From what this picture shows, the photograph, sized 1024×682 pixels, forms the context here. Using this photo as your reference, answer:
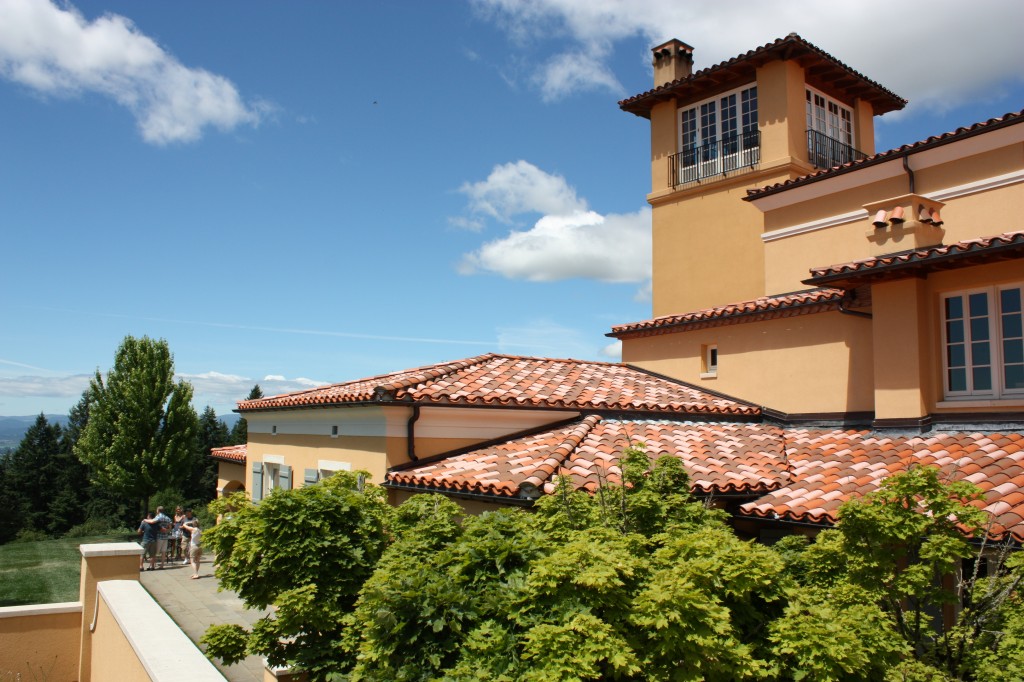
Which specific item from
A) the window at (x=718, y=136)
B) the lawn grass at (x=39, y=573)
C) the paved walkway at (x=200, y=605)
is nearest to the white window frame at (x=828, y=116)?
the window at (x=718, y=136)

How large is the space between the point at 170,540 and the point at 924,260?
66.4ft

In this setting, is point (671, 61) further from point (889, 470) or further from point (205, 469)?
point (205, 469)

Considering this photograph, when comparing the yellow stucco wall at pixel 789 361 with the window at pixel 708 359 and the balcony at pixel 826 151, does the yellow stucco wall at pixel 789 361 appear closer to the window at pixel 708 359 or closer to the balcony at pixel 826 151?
the window at pixel 708 359

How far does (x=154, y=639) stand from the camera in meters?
7.23

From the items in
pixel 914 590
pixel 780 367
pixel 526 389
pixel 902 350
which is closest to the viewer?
pixel 914 590

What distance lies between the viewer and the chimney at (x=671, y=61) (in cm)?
2066

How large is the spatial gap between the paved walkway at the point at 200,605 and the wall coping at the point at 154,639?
2419mm

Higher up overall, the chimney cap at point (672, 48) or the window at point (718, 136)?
the chimney cap at point (672, 48)

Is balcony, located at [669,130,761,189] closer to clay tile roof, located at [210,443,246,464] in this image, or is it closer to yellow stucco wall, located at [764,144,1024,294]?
yellow stucco wall, located at [764,144,1024,294]

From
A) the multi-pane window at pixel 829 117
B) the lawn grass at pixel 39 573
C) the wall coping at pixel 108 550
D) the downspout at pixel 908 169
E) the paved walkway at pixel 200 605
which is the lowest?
the lawn grass at pixel 39 573

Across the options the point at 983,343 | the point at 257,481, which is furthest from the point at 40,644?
the point at 983,343

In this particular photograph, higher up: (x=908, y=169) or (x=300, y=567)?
A: (x=908, y=169)

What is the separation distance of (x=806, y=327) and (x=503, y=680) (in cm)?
1084

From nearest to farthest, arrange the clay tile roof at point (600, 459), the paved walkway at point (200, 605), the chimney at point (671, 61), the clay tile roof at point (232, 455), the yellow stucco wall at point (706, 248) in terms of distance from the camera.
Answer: the clay tile roof at point (600, 459) → the paved walkway at point (200, 605) → the yellow stucco wall at point (706, 248) → the chimney at point (671, 61) → the clay tile roof at point (232, 455)
